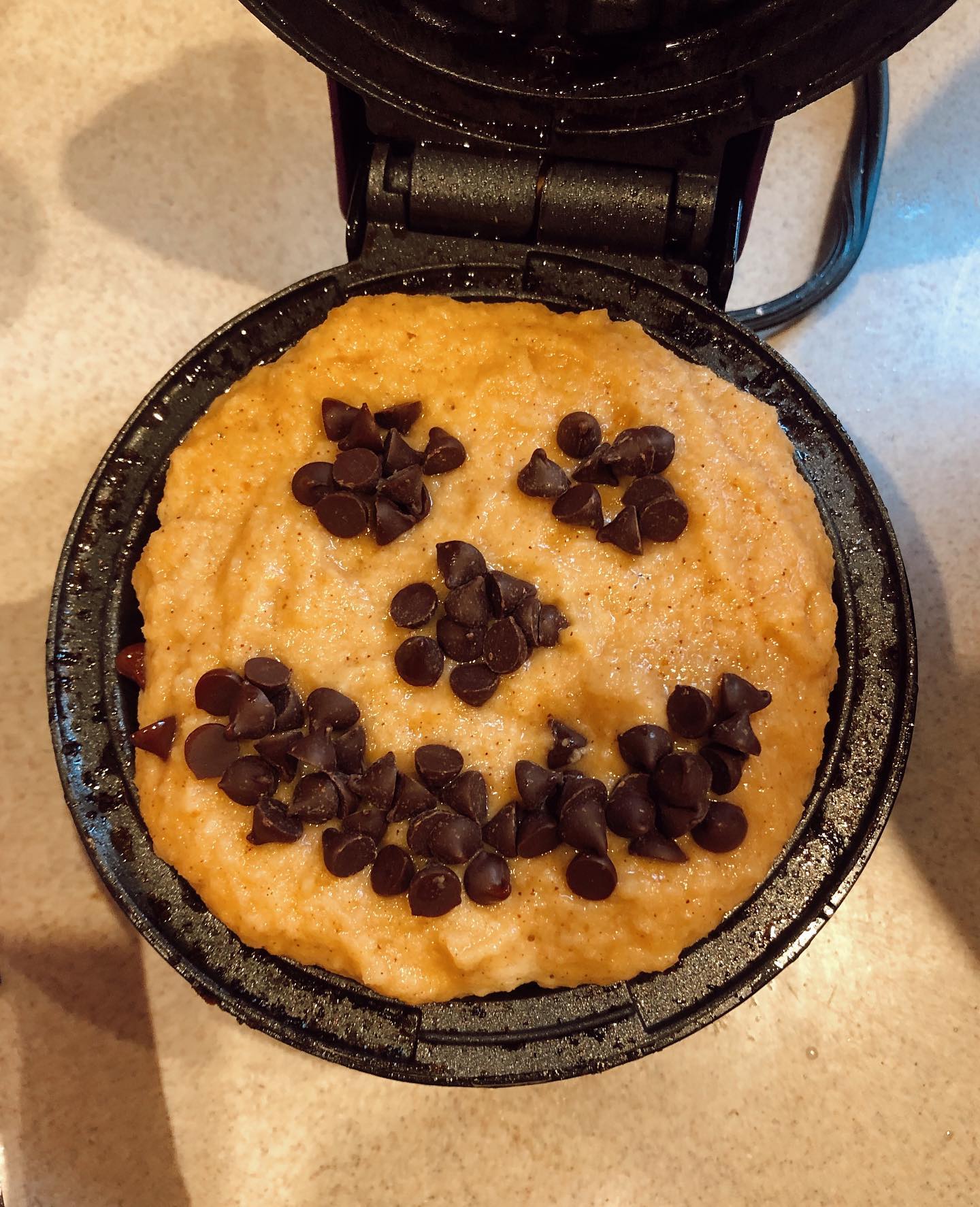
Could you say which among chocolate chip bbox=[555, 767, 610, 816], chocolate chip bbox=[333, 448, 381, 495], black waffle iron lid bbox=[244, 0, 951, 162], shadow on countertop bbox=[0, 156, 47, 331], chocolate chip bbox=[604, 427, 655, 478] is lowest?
chocolate chip bbox=[555, 767, 610, 816]

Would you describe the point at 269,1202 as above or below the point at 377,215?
below

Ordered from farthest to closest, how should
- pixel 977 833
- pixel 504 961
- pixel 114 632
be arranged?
pixel 977 833, pixel 114 632, pixel 504 961

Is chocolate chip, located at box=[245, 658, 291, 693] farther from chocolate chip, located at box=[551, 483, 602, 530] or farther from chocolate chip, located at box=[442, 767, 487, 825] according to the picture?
chocolate chip, located at box=[551, 483, 602, 530]

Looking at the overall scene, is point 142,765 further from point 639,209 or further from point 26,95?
point 26,95

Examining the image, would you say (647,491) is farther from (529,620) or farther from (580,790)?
(580,790)

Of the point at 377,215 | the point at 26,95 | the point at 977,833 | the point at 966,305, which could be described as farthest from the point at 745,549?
the point at 26,95

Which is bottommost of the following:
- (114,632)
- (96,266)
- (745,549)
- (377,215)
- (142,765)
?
(142,765)

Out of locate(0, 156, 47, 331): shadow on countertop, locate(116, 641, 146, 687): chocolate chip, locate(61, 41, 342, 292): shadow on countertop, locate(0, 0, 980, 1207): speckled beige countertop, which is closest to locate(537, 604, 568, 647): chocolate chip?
locate(116, 641, 146, 687): chocolate chip

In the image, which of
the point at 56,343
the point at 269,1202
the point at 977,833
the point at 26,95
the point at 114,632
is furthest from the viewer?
the point at 26,95

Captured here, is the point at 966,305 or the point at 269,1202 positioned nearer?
the point at 269,1202
